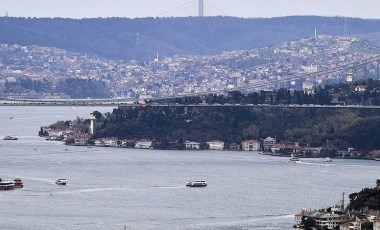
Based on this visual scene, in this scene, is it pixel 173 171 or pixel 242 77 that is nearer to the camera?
pixel 173 171

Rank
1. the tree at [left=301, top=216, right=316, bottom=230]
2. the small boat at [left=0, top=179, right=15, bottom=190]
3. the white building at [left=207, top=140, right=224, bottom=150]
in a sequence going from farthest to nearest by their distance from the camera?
the white building at [left=207, top=140, right=224, bottom=150] < the small boat at [left=0, top=179, right=15, bottom=190] < the tree at [left=301, top=216, right=316, bottom=230]

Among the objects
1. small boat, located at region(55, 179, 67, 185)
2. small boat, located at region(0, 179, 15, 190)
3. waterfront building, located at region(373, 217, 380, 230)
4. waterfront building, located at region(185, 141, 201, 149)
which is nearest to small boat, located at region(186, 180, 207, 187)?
small boat, located at region(55, 179, 67, 185)

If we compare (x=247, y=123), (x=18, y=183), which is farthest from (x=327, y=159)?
(x=18, y=183)

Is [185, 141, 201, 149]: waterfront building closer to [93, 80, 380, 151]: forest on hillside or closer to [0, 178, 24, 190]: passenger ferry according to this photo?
[93, 80, 380, 151]: forest on hillside

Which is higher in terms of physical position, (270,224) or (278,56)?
(278,56)

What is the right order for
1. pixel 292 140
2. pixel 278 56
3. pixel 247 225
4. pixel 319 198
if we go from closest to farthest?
pixel 247 225 → pixel 319 198 → pixel 292 140 → pixel 278 56

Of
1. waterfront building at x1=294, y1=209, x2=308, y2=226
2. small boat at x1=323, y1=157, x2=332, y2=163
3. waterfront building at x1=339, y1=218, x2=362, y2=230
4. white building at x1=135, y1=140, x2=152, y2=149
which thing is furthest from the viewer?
white building at x1=135, y1=140, x2=152, y2=149

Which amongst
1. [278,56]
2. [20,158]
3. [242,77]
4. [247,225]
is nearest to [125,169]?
[20,158]

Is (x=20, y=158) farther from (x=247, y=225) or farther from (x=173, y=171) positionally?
(x=247, y=225)

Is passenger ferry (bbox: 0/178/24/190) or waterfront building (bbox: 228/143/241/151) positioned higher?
waterfront building (bbox: 228/143/241/151)
